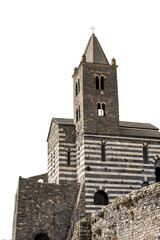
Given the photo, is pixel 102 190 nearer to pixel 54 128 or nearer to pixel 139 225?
pixel 54 128

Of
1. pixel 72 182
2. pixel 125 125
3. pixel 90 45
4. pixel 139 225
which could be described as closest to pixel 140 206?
pixel 139 225

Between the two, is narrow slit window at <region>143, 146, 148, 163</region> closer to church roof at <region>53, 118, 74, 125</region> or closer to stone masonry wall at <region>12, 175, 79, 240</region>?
stone masonry wall at <region>12, 175, 79, 240</region>

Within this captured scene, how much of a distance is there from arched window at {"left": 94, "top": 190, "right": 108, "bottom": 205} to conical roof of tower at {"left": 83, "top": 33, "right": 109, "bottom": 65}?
504 inches

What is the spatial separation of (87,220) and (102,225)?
2.16 m

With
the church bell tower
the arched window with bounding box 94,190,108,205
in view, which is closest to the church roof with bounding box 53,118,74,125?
the church bell tower

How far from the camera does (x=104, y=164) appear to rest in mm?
36562

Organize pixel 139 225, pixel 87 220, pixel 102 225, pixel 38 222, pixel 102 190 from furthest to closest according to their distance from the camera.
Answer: pixel 102 190, pixel 38 222, pixel 87 220, pixel 102 225, pixel 139 225

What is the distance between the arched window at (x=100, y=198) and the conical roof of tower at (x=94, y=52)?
1280cm

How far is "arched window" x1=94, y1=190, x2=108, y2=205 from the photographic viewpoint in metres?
35.5

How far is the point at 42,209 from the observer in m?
33.9

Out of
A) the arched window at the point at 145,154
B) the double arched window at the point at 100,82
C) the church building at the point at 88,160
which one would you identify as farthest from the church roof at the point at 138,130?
the double arched window at the point at 100,82

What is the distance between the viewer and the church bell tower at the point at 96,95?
125 feet

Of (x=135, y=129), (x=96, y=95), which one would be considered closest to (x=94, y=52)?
(x=96, y=95)

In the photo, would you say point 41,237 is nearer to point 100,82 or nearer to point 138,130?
point 138,130
